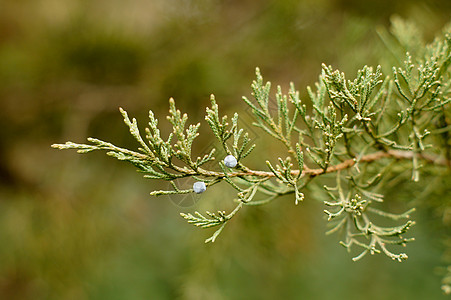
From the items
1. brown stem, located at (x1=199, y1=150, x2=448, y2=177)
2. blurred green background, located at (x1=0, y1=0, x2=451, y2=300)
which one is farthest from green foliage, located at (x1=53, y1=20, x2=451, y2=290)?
blurred green background, located at (x1=0, y1=0, x2=451, y2=300)

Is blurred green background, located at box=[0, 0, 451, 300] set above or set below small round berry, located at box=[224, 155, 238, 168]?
above

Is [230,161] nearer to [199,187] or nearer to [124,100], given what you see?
[199,187]

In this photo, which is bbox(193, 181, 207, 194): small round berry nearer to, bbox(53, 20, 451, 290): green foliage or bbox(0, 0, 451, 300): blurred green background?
bbox(53, 20, 451, 290): green foliage

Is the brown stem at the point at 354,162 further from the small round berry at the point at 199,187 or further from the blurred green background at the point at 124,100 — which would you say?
the blurred green background at the point at 124,100

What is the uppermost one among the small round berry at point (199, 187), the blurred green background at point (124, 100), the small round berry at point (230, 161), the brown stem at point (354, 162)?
the blurred green background at point (124, 100)

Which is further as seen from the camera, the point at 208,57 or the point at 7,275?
the point at 7,275

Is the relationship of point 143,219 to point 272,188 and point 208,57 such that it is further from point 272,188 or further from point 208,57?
point 272,188

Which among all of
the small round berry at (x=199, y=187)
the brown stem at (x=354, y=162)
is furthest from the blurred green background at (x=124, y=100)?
the small round berry at (x=199, y=187)

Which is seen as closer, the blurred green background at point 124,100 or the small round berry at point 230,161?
the small round berry at point 230,161

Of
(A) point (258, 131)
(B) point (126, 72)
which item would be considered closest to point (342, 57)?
(A) point (258, 131)
